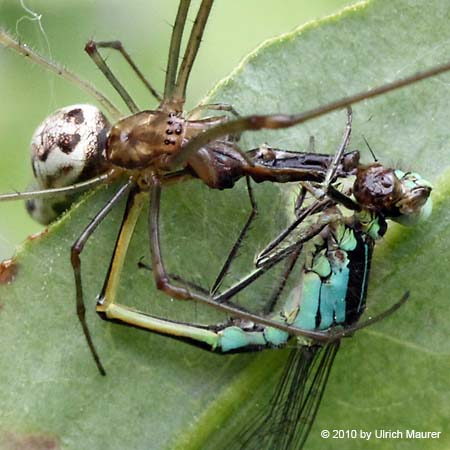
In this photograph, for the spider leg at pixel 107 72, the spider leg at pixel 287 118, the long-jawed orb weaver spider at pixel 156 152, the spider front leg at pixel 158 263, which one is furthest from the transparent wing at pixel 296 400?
the spider leg at pixel 107 72

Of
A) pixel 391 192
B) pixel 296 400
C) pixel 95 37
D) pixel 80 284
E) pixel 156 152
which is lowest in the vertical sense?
pixel 296 400

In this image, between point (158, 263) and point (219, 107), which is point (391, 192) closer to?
point (219, 107)

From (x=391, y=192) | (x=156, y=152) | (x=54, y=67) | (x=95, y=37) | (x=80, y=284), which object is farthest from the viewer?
(x=95, y=37)

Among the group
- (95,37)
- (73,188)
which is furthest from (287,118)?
(95,37)

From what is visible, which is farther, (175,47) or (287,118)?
(175,47)

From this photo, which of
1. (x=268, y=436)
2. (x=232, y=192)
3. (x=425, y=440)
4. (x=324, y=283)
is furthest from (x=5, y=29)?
(x=425, y=440)

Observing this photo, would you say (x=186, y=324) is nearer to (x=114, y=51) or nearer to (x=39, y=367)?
(x=39, y=367)

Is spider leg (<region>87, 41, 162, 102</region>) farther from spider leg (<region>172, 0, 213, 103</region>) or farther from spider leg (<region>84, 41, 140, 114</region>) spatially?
spider leg (<region>172, 0, 213, 103</region>)
